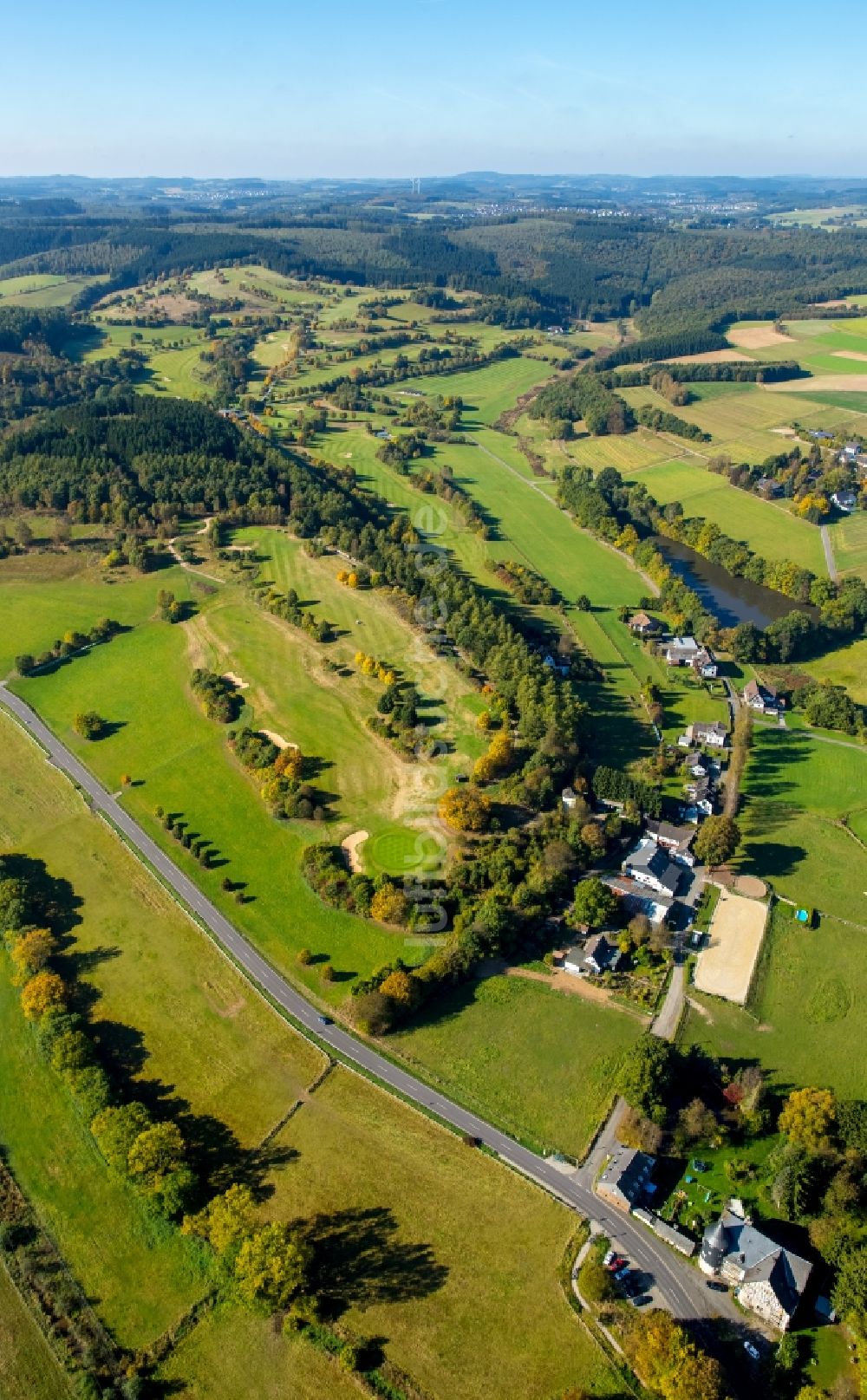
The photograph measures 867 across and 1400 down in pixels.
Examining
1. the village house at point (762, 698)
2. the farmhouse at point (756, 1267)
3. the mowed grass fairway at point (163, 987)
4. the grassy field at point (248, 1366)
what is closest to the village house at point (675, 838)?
the village house at point (762, 698)

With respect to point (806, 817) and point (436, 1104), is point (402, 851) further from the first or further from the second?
point (806, 817)

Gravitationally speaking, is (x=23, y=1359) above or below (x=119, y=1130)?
below

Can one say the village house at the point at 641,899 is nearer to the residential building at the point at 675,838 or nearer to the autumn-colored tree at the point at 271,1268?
the residential building at the point at 675,838

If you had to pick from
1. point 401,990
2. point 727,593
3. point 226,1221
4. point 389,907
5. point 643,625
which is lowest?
point 226,1221

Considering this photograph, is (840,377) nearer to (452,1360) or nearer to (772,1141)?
(772,1141)

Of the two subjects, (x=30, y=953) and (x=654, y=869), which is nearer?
(x=30, y=953)

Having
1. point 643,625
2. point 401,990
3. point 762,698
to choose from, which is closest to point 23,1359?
point 401,990

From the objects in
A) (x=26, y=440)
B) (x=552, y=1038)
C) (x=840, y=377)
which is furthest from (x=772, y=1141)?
(x=840, y=377)
